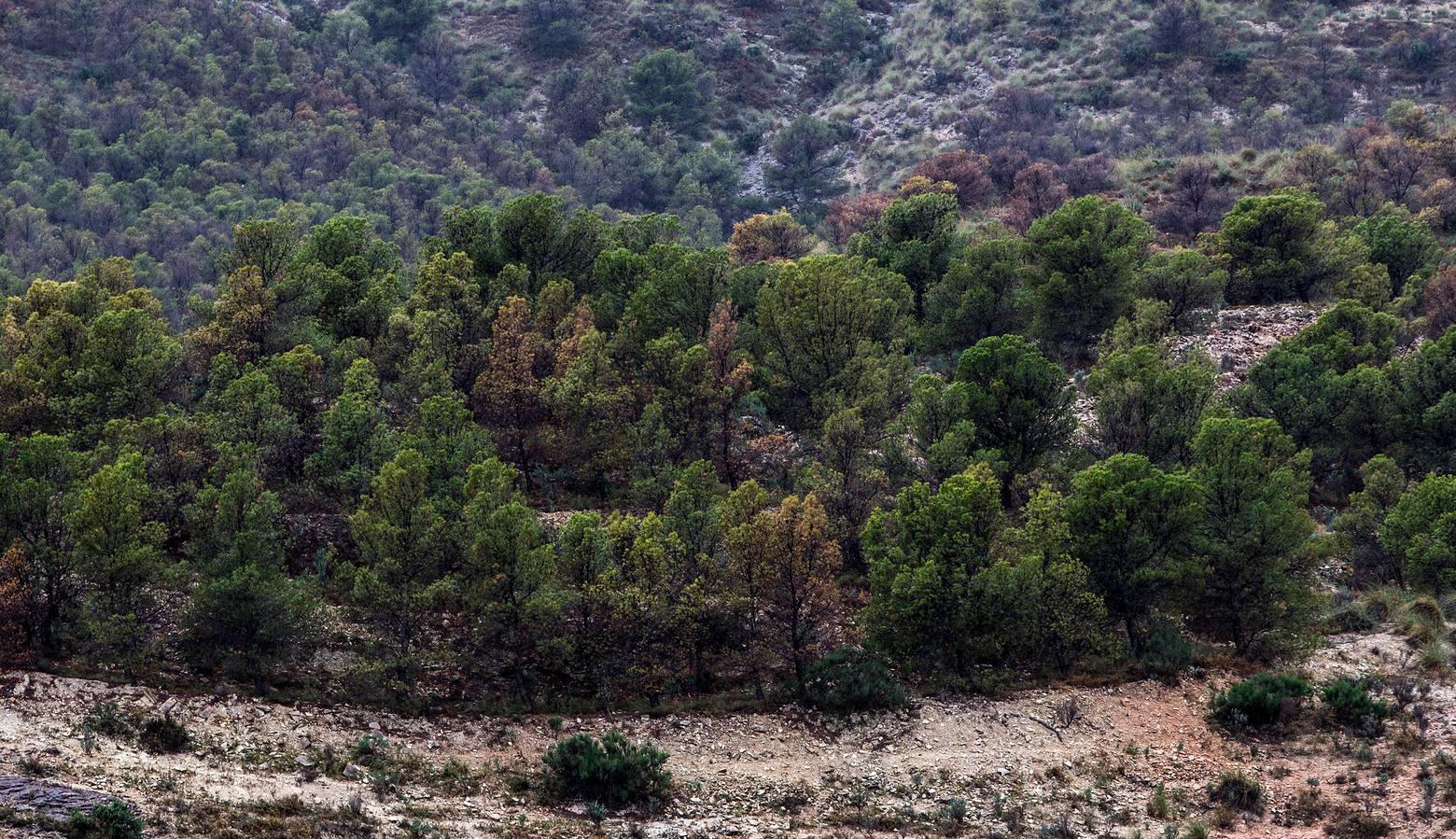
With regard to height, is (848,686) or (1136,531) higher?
(1136,531)

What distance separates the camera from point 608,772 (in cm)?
3322

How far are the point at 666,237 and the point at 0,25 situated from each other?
8155cm

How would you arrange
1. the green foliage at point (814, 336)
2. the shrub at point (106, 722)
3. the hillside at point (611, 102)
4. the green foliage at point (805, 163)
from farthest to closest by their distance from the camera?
the green foliage at point (805, 163)
the hillside at point (611, 102)
the green foliage at point (814, 336)
the shrub at point (106, 722)

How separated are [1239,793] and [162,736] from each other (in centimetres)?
2740

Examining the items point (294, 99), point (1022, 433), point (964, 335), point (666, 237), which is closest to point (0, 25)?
point (294, 99)

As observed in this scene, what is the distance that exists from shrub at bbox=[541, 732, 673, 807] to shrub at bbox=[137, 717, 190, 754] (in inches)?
360

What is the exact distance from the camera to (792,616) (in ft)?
126

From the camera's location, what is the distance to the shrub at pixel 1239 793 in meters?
33.3

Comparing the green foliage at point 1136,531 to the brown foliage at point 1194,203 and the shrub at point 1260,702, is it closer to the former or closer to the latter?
the shrub at point 1260,702

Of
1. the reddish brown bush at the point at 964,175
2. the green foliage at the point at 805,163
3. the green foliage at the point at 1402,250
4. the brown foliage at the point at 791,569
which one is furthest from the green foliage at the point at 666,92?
the brown foliage at the point at 791,569

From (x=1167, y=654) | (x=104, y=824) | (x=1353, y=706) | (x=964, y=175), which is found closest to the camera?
(x=104, y=824)

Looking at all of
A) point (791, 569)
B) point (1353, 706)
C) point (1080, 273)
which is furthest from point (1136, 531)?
point (1080, 273)

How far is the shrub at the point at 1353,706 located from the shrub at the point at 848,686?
39.2ft

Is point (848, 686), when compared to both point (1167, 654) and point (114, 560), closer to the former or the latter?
point (1167, 654)
